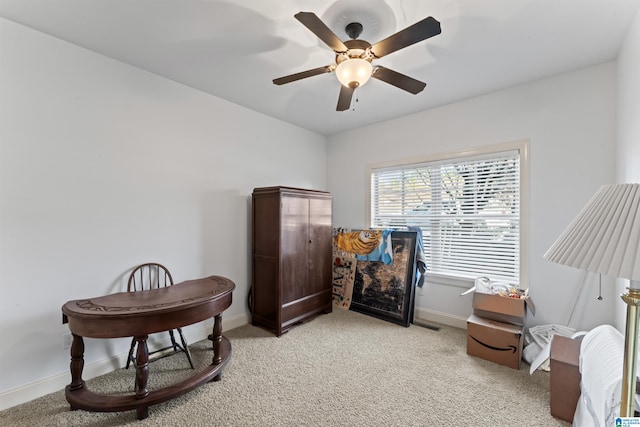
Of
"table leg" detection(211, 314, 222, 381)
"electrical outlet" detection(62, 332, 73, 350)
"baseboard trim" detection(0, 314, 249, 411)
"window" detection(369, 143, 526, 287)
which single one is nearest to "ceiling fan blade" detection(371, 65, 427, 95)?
"window" detection(369, 143, 526, 287)

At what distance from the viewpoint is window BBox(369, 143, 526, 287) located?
112 inches

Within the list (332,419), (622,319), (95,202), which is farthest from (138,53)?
(622,319)

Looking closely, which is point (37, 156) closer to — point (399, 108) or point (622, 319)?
point (399, 108)

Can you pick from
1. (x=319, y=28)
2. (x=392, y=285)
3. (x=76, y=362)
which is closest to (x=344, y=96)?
(x=319, y=28)

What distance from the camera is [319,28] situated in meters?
1.49

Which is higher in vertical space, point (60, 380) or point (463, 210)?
point (463, 210)

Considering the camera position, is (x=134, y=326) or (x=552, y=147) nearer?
(x=134, y=326)

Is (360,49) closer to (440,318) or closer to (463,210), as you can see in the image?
→ (463,210)

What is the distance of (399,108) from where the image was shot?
3.32m

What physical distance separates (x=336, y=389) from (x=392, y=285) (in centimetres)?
164

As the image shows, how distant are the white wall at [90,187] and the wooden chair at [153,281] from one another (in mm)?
82

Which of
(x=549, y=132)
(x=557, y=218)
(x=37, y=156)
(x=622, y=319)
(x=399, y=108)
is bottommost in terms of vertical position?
(x=622, y=319)

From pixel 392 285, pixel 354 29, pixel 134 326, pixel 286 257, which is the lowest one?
pixel 392 285

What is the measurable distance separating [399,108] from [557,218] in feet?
6.62
